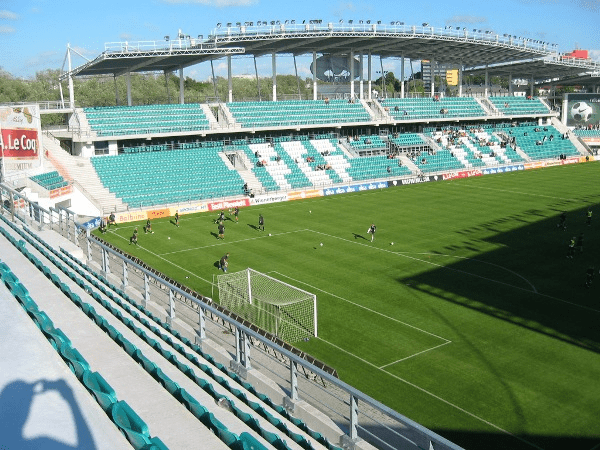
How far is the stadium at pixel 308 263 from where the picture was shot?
320 inches

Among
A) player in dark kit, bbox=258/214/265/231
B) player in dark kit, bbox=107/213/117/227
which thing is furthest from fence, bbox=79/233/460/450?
player in dark kit, bbox=107/213/117/227

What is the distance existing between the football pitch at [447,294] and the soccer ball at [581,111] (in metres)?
47.1

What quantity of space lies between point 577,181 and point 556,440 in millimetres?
52255

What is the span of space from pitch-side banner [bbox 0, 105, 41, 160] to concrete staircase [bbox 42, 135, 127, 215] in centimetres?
1764

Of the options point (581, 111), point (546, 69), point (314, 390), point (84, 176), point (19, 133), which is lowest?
point (314, 390)

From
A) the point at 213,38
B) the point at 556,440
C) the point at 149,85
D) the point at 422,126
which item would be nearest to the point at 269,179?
the point at 213,38

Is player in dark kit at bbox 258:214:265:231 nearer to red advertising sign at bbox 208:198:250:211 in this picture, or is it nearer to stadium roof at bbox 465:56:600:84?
red advertising sign at bbox 208:198:250:211

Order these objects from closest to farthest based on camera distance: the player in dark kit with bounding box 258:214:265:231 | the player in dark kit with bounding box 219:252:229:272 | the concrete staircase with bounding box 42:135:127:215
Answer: the player in dark kit with bounding box 219:252:229:272
the player in dark kit with bounding box 258:214:265:231
the concrete staircase with bounding box 42:135:127:215

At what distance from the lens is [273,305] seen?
23016 mm

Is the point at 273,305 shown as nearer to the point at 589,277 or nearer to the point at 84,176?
the point at 589,277

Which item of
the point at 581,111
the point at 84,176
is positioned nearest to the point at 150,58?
the point at 84,176

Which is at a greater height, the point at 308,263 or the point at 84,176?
the point at 84,176

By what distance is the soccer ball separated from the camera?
9112 cm

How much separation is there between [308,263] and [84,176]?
25.5 metres
